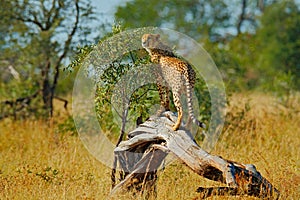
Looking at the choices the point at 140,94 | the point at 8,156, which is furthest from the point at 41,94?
the point at 140,94

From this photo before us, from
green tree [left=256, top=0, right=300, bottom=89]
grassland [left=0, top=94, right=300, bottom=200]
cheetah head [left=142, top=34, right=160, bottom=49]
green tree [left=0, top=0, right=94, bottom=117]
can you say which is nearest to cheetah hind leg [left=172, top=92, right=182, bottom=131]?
cheetah head [left=142, top=34, right=160, bottom=49]

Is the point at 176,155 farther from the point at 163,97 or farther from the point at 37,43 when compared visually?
the point at 37,43

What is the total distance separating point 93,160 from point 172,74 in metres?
2.39

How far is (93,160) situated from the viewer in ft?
21.8

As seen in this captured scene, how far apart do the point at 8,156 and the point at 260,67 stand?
15.7 metres

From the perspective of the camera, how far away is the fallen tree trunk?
439cm

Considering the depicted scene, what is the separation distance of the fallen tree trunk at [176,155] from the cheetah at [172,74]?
0.16 m

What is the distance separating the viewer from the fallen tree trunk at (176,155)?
4387 mm

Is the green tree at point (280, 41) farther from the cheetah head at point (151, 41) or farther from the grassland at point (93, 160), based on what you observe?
the cheetah head at point (151, 41)

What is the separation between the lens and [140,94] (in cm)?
555

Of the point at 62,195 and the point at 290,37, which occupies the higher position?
the point at 290,37

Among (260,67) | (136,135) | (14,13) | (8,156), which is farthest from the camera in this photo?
(260,67)

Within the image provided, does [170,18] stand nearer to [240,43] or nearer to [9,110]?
[240,43]

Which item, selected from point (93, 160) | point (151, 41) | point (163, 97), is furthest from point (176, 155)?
point (93, 160)
